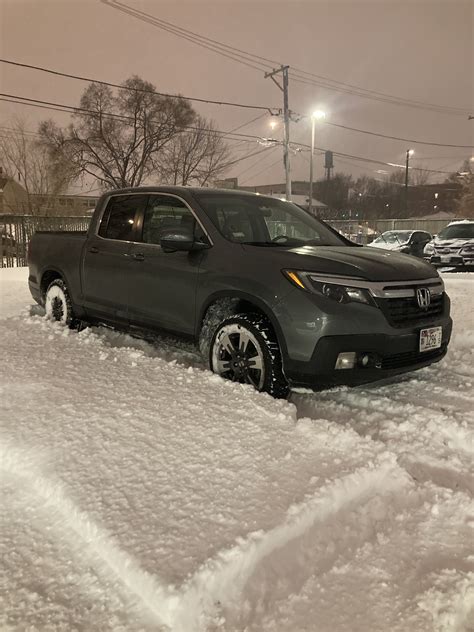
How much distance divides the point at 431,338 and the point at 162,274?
7.50 feet

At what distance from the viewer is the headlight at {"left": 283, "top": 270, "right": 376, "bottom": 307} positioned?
3.42 meters

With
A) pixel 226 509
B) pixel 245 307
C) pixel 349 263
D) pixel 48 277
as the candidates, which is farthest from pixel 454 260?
pixel 226 509

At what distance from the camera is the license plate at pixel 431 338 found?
12.2 feet

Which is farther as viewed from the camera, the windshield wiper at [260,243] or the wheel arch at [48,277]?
the wheel arch at [48,277]

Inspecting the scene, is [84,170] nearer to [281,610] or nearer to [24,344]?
[24,344]

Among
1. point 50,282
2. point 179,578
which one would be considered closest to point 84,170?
point 50,282

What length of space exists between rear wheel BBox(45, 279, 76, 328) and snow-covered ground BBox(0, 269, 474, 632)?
192cm

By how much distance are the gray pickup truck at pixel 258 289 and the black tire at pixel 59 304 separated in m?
0.28

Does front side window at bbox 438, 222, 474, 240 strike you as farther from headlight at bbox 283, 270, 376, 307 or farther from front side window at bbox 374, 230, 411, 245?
headlight at bbox 283, 270, 376, 307

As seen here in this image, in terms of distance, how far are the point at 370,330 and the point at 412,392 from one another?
38.0 inches

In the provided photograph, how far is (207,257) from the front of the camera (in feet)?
13.3

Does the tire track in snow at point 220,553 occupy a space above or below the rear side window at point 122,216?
below

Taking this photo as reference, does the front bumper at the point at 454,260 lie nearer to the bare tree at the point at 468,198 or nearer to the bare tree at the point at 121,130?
the bare tree at the point at 121,130

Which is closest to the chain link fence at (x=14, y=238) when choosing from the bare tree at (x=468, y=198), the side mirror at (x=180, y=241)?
the side mirror at (x=180, y=241)
